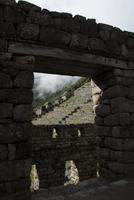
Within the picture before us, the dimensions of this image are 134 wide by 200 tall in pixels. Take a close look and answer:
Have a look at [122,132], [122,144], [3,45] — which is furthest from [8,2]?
[122,144]

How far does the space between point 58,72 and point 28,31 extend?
1488 mm

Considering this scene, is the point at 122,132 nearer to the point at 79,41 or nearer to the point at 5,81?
the point at 79,41

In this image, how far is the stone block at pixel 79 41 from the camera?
470 centimetres

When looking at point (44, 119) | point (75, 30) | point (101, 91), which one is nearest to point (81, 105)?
point (44, 119)

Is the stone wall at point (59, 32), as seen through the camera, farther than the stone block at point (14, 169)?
Yes

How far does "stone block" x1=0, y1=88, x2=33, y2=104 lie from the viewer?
3.92m

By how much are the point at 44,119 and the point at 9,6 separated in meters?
14.7

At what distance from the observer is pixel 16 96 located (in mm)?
3982

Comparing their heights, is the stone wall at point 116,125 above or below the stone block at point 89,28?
below

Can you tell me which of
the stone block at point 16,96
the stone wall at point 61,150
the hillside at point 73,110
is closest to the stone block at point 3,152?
the stone block at point 16,96

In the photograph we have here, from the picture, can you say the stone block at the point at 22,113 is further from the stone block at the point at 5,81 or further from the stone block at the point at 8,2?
the stone block at the point at 8,2

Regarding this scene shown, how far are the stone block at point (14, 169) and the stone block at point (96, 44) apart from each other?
2.40 meters

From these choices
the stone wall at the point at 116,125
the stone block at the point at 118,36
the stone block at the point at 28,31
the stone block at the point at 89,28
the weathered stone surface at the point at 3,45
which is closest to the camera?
the weathered stone surface at the point at 3,45

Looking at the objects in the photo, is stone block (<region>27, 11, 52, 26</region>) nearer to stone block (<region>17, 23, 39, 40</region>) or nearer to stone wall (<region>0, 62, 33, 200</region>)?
stone block (<region>17, 23, 39, 40</region>)
